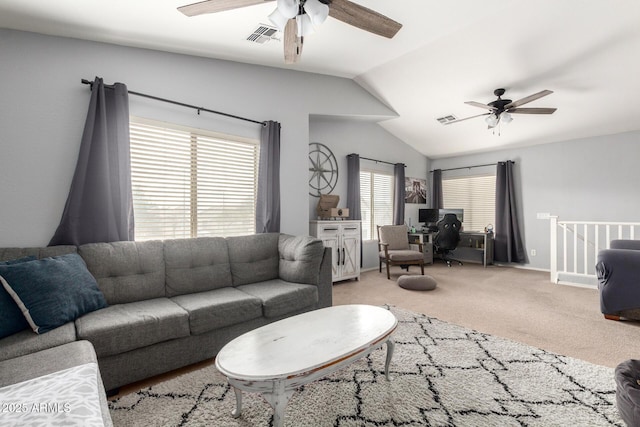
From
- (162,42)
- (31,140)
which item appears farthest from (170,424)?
(162,42)

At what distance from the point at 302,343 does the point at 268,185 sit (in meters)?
2.35

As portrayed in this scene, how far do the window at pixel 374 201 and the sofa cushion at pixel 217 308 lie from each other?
3705 mm

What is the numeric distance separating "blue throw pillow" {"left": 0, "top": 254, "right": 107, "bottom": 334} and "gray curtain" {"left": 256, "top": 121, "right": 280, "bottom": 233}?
6.05 feet

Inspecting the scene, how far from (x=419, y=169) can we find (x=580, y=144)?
2.93 m

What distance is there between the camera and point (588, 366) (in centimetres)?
211

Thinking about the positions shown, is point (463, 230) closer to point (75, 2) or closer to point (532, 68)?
point (532, 68)

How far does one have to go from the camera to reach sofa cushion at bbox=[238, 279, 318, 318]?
2486 millimetres

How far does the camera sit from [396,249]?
5426mm

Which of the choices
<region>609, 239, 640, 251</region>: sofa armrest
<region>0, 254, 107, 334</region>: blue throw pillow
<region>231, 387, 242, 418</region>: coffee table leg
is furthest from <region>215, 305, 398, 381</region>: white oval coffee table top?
<region>609, 239, 640, 251</region>: sofa armrest

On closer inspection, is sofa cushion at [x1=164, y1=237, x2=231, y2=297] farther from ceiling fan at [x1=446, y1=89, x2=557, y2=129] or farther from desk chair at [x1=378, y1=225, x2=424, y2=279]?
ceiling fan at [x1=446, y1=89, x2=557, y2=129]

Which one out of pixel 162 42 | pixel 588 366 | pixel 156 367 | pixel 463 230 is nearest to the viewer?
pixel 156 367

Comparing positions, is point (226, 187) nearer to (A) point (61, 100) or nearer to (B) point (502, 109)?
(A) point (61, 100)

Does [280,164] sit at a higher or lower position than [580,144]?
lower

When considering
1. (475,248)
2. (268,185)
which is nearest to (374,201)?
(475,248)
